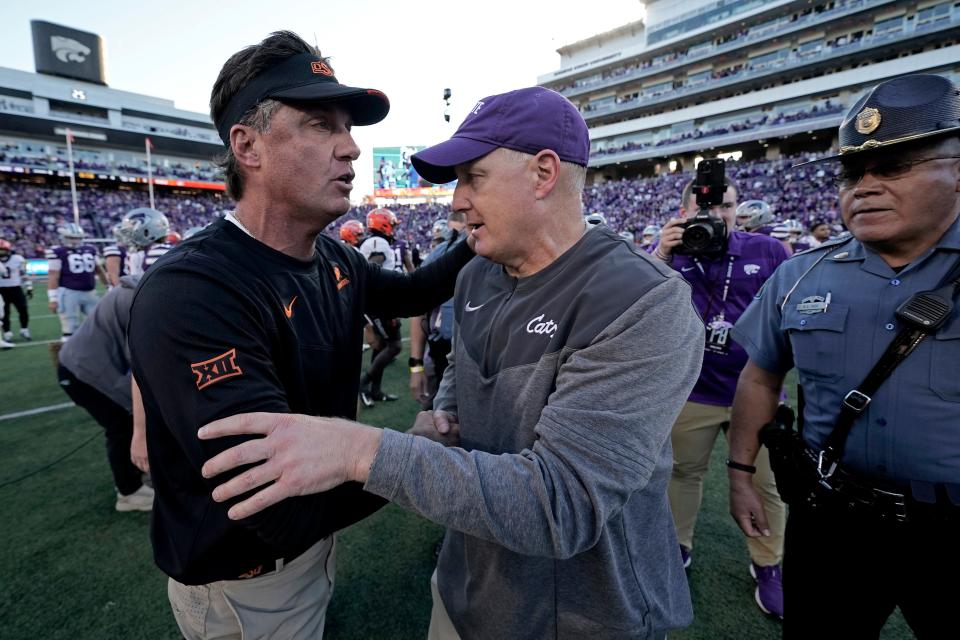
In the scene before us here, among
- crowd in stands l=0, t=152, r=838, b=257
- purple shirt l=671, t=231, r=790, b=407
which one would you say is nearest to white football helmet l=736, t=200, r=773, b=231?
purple shirt l=671, t=231, r=790, b=407

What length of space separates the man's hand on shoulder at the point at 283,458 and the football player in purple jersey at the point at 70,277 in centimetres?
1104

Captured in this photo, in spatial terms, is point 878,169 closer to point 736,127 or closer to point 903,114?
point 903,114

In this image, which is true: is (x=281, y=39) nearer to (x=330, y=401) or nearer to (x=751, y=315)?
(x=330, y=401)

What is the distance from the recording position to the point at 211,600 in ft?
5.33

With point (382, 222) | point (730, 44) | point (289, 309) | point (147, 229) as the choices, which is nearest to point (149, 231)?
point (147, 229)

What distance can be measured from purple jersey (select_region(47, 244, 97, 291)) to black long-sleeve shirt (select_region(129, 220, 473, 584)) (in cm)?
1006

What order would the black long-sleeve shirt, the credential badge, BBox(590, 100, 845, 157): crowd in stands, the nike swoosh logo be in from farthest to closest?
BBox(590, 100, 845, 157): crowd in stands, the credential badge, the nike swoosh logo, the black long-sleeve shirt

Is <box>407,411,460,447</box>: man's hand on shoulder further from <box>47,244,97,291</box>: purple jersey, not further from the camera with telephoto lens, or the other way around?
<box>47,244,97,291</box>: purple jersey

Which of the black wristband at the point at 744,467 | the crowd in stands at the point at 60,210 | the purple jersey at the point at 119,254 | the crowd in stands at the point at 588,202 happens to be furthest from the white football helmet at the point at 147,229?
the crowd in stands at the point at 60,210

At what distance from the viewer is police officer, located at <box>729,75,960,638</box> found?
162cm

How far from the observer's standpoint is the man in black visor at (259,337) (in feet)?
3.85

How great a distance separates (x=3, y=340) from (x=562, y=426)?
14.1 m

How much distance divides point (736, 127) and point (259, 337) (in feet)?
167

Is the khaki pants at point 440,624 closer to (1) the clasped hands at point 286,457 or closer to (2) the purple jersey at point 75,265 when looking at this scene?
(1) the clasped hands at point 286,457
